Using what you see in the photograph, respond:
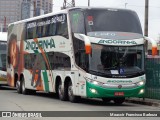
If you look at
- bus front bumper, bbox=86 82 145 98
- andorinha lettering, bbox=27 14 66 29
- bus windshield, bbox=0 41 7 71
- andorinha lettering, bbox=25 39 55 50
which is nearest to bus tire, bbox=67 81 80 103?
bus front bumper, bbox=86 82 145 98

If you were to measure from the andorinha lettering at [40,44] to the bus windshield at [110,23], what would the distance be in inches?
139

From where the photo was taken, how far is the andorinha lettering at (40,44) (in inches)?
914

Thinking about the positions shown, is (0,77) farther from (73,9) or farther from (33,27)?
(73,9)

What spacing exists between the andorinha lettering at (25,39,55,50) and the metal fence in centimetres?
458

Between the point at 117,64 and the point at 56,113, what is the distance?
173 inches

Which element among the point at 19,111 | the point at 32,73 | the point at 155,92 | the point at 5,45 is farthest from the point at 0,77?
the point at 19,111

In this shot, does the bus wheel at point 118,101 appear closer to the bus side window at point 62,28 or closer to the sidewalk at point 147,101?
the sidewalk at point 147,101

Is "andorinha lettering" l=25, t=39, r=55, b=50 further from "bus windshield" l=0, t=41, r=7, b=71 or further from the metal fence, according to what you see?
"bus windshield" l=0, t=41, r=7, b=71

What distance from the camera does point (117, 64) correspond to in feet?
64.0

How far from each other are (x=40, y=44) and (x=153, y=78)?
20.8 feet

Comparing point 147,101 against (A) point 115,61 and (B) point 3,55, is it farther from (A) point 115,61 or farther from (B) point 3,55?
(B) point 3,55

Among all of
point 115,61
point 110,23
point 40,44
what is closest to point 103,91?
point 115,61

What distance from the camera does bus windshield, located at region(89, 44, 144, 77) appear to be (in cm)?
1933

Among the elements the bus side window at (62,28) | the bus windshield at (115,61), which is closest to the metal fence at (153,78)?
the bus windshield at (115,61)
